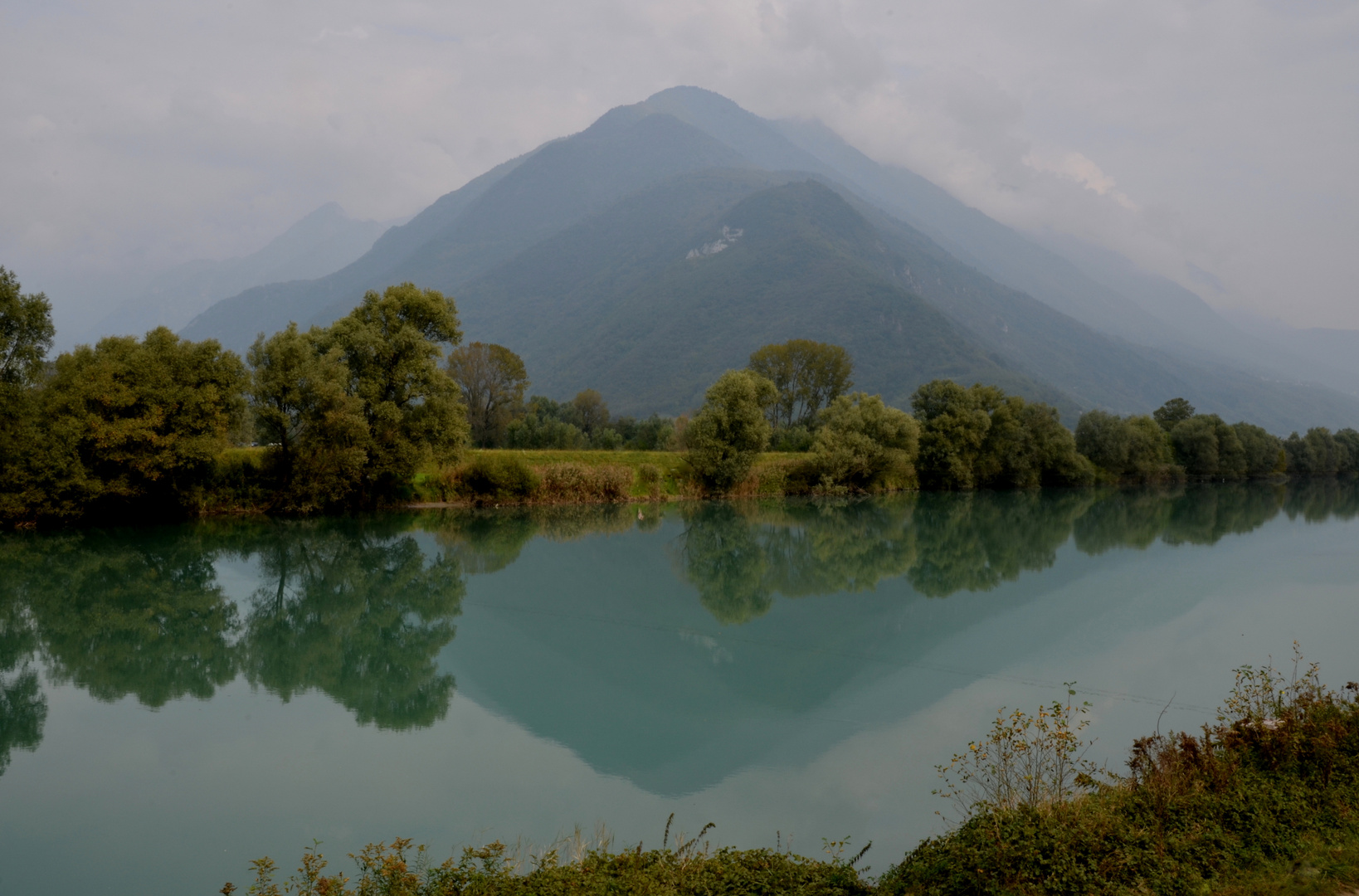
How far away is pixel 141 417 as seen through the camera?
3186 centimetres

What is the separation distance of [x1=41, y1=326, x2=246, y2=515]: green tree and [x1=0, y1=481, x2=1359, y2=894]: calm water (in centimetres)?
276

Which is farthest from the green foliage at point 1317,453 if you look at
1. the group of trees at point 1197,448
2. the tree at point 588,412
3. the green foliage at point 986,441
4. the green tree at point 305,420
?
the green tree at point 305,420

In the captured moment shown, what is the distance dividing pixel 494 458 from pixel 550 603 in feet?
69.1

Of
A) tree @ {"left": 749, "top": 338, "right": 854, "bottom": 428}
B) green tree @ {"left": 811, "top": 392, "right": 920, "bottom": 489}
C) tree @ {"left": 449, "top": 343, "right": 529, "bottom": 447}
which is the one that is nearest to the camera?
green tree @ {"left": 811, "top": 392, "right": 920, "bottom": 489}

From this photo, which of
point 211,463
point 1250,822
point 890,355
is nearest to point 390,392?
point 211,463

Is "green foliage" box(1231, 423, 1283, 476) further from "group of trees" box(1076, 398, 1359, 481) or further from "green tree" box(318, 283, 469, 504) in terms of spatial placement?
"green tree" box(318, 283, 469, 504)

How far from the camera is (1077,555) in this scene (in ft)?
104

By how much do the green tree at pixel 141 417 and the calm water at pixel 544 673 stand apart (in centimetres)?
276

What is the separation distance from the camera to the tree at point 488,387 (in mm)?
64938

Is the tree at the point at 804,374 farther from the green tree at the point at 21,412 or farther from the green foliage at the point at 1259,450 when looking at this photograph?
the green tree at the point at 21,412

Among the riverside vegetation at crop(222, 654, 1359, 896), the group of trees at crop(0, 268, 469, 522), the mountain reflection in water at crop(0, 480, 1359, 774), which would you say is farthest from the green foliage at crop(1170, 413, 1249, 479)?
the riverside vegetation at crop(222, 654, 1359, 896)

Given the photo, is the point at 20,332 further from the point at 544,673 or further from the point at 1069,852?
the point at 1069,852

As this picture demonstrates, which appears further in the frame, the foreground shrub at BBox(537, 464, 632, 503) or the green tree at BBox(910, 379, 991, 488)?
the green tree at BBox(910, 379, 991, 488)

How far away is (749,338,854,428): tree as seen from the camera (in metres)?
73.1
